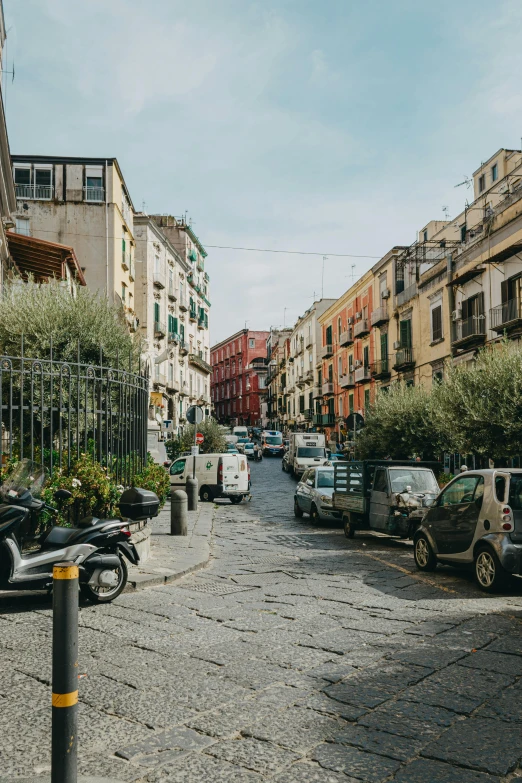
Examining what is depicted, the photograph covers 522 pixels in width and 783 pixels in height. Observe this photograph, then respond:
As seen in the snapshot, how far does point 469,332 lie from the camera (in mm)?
24766

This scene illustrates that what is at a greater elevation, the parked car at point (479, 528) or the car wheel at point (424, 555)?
the parked car at point (479, 528)

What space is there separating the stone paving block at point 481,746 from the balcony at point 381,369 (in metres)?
31.0

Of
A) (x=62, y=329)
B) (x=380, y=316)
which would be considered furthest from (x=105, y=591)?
(x=380, y=316)

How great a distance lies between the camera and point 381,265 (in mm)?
37062

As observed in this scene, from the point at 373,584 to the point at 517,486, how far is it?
Result: 205 cm

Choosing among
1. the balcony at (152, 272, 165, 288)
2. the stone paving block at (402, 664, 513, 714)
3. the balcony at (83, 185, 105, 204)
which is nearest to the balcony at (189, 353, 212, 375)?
the balcony at (152, 272, 165, 288)

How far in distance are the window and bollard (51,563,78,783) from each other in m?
26.1

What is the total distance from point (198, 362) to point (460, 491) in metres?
48.7

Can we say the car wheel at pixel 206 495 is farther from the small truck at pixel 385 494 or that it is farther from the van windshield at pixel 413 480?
the van windshield at pixel 413 480

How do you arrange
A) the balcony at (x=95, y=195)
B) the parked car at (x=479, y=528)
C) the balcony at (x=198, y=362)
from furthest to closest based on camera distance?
the balcony at (x=198, y=362)
the balcony at (x=95, y=195)
the parked car at (x=479, y=528)

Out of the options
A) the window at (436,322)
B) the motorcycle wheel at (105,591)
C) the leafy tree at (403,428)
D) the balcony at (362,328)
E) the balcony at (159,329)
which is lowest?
the motorcycle wheel at (105,591)

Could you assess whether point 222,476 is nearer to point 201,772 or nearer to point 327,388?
point 201,772

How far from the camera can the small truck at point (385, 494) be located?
40.7ft

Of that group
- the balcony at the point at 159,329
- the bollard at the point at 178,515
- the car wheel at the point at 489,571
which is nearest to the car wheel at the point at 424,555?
the car wheel at the point at 489,571
